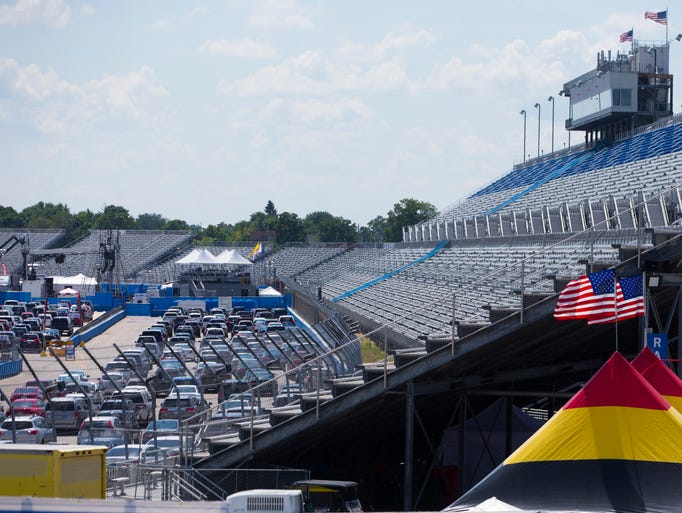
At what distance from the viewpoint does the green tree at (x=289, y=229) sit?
149 metres

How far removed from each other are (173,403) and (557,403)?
10.2 metres

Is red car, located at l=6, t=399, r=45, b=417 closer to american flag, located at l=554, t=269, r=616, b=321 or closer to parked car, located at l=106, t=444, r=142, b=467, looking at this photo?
parked car, located at l=106, t=444, r=142, b=467

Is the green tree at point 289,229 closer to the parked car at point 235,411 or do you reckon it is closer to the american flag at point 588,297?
the parked car at point 235,411

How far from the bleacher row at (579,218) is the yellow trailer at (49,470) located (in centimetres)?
942

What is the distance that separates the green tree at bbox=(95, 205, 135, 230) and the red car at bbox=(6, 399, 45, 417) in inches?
5978

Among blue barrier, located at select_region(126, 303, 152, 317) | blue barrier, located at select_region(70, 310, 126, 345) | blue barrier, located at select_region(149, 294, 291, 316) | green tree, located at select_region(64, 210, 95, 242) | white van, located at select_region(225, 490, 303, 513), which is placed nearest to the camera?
white van, located at select_region(225, 490, 303, 513)

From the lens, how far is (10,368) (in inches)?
1575

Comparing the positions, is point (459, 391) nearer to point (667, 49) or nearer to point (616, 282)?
point (616, 282)

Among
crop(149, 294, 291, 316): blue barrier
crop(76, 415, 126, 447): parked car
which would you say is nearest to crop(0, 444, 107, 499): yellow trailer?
crop(76, 415, 126, 447): parked car

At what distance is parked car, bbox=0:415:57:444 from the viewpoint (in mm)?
24734

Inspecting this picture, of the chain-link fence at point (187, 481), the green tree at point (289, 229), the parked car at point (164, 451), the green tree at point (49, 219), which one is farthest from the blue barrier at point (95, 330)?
the green tree at point (49, 219)

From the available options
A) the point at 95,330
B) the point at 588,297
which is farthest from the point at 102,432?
the point at 95,330

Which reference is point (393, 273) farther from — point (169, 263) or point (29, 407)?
point (169, 263)

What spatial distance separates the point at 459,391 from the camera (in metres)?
21.3
